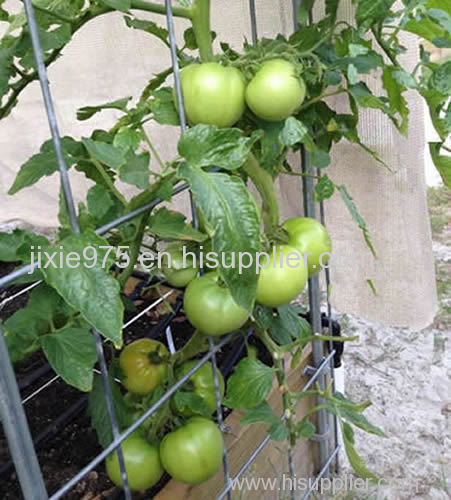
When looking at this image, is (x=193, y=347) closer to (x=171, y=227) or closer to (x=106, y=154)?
(x=171, y=227)

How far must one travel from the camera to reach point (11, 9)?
4.21 ft

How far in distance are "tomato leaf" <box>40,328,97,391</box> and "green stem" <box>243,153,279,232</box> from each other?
27 centimetres

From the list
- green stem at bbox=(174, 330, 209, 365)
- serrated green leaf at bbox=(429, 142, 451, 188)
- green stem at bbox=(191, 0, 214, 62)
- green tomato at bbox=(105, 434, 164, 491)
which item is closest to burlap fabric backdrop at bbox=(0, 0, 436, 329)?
serrated green leaf at bbox=(429, 142, 451, 188)

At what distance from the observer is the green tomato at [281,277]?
0.65m

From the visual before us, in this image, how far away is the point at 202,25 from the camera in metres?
0.65

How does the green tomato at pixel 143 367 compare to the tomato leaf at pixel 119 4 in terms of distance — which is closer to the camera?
the tomato leaf at pixel 119 4

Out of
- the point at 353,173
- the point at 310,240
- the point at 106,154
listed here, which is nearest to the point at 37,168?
the point at 106,154

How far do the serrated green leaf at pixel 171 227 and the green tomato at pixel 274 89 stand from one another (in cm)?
14

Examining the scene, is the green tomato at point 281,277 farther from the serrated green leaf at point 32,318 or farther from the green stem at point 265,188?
the serrated green leaf at point 32,318

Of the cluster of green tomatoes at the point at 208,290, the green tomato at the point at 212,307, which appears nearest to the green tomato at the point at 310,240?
the cluster of green tomatoes at the point at 208,290

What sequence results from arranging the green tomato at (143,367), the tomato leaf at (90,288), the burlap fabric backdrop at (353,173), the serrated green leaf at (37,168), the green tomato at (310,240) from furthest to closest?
the burlap fabric backdrop at (353,173) < the green tomato at (143,367) < the green tomato at (310,240) < the serrated green leaf at (37,168) < the tomato leaf at (90,288)

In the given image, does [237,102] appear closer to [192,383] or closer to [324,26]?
[324,26]

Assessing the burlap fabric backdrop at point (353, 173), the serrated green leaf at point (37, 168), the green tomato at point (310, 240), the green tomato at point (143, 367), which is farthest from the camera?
the burlap fabric backdrop at point (353, 173)

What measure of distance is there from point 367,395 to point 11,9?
118 centimetres
